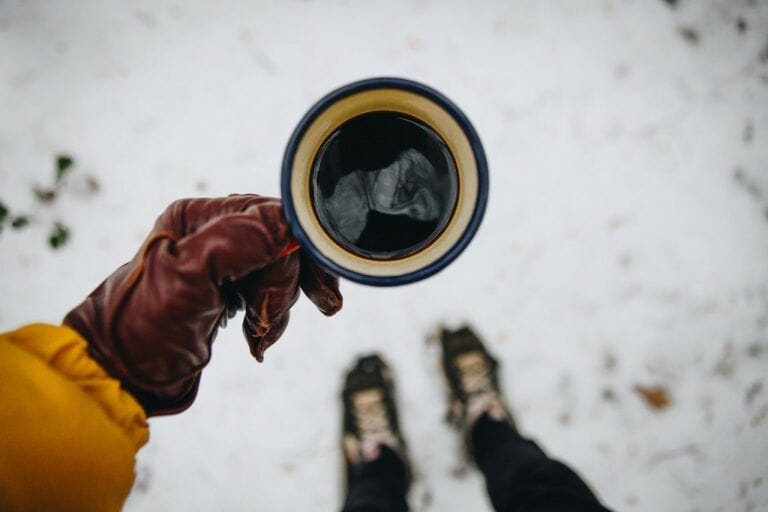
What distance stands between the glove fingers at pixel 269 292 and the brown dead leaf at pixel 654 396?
3.14 feet

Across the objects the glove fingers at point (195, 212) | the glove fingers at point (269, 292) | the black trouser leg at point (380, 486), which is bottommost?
the black trouser leg at point (380, 486)

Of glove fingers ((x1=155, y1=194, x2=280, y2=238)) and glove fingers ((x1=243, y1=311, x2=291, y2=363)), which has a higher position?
glove fingers ((x1=155, y1=194, x2=280, y2=238))

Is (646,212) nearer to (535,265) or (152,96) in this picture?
(535,265)

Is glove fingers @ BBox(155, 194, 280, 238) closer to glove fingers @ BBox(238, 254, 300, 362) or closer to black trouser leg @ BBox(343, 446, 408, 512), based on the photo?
glove fingers @ BBox(238, 254, 300, 362)

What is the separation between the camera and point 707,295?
124 centimetres

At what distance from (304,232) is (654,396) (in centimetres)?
110

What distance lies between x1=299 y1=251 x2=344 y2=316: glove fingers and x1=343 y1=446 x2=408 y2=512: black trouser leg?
52cm

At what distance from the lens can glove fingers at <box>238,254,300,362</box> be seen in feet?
2.17

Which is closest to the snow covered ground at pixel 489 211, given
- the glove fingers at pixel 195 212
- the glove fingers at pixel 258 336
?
the glove fingers at pixel 258 336

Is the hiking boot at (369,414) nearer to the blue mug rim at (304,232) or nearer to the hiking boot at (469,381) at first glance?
the hiking boot at (469,381)

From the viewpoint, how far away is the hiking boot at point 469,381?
46.3 inches

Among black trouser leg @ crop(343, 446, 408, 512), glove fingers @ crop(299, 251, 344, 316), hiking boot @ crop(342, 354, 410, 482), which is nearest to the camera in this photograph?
glove fingers @ crop(299, 251, 344, 316)

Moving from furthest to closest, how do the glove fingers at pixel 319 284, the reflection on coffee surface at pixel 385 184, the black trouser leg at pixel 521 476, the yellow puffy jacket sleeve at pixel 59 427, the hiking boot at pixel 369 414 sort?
the hiking boot at pixel 369 414
the black trouser leg at pixel 521 476
the glove fingers at pixel 319 284
the reflection on coffee surface at pixel 385 184
the yellow puffy jacket sleeve at pixel 59 427

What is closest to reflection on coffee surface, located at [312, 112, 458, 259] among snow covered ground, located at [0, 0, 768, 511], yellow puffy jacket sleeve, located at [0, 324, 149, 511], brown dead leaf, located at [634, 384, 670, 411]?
yellow puffy jacket sleeve, located at [0, 324, 149, 511]
